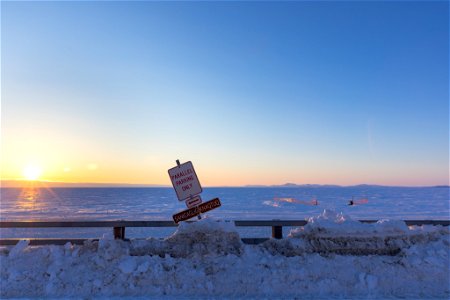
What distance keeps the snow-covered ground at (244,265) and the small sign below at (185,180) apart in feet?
2.61

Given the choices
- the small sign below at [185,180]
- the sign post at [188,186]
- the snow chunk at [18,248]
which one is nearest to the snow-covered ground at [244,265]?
the snow chunk at [18,248]

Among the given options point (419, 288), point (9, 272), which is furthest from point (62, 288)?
point (419, 288)

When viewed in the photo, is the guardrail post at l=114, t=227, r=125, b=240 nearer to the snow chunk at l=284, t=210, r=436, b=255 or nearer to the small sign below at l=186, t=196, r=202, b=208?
the small sign below at l=186, t=196, r=202, b=208

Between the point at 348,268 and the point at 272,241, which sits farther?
the point at 272,241

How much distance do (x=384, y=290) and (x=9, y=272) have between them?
712 cm

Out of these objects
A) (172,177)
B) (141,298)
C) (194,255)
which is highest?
(172,177)

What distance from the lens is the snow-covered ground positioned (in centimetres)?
629

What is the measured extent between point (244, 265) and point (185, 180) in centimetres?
230

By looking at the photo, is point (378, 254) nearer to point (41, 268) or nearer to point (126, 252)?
point (126, 252)

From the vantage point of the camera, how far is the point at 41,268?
6727mm

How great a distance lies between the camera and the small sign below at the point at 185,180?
25.5 feet

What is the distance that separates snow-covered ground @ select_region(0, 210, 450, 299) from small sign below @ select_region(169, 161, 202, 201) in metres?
0.80

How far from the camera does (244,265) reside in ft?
22.1

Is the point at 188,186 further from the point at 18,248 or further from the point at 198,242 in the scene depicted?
the point at 18,248
